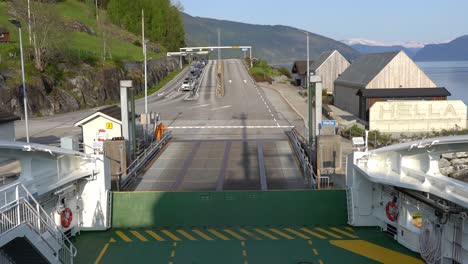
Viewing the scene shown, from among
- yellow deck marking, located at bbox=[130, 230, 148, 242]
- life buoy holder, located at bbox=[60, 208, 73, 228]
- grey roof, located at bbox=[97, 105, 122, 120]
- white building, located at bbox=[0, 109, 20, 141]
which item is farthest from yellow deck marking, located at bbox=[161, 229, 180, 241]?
white building, located at bbox=[0, 109, 20, 141]

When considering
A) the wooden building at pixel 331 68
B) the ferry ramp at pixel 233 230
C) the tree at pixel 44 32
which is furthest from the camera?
the wooden building at pixel 331 68

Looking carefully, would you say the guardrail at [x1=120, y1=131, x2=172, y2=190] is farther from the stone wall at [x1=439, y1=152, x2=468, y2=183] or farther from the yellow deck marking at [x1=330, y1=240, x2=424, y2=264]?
the stone wall at [x1=439, y1=152, x2=468, y2=183]

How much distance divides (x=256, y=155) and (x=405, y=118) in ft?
59.4

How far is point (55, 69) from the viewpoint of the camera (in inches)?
2514

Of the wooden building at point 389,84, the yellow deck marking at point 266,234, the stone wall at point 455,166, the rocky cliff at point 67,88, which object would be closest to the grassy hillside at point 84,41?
the rocky cliff at point 67,88

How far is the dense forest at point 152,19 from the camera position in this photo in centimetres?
12912

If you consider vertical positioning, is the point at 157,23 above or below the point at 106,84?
above

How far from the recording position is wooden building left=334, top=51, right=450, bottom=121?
5505cm

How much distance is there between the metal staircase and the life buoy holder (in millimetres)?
2573

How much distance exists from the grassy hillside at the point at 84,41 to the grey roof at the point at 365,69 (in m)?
36.4

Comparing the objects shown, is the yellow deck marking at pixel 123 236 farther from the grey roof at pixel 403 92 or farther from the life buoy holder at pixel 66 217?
the grey roof at pixel 403 92

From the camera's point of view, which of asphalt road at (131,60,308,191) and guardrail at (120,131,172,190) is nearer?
guardrail at (120,131,172,190)

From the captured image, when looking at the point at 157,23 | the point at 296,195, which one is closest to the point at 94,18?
the point at 157,23

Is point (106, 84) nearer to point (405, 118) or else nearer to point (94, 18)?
point (405, 118)
